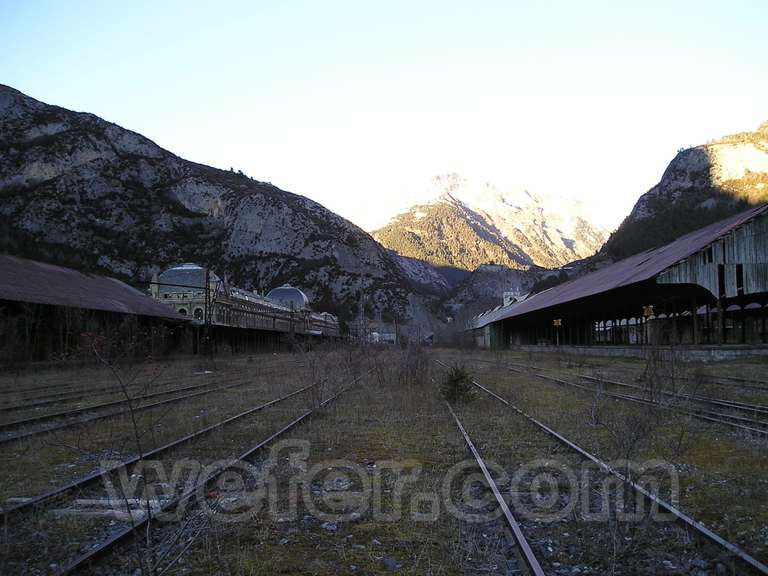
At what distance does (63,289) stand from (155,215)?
9158 centimetres

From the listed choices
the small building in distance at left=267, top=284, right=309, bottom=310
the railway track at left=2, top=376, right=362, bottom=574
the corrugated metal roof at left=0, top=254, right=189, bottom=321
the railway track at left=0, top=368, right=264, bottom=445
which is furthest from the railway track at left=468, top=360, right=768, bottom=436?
the small building in distance at left=267, top=284, right=309, bottom=310

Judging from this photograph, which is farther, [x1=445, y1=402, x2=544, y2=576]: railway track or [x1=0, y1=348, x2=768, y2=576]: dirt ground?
[x1=0, y1=348, x2=768, y2=576]: dirt ground

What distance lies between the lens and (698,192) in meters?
98.2

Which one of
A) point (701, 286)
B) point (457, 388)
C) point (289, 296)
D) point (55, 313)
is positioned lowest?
point (457, 388)

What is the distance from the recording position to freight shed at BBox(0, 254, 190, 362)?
99.0 ft

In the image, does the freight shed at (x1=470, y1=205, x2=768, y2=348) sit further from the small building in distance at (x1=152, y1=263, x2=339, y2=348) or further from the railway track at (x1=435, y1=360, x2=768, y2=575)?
the small building in distance at (x1=152, y1=263, x2=339, y2=348)

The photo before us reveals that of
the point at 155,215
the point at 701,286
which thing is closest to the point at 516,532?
the point at 701,286

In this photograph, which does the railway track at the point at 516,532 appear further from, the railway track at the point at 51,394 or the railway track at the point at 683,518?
the railway track at the point at 51,394

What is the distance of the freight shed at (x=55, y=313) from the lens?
3019 centimetres

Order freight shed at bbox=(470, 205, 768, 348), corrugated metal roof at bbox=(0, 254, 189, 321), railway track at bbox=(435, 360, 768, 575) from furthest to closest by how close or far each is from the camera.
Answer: corrugated metal roof at bbox=(0, 254, 189, 321) → freight shed at bbox=(470, 205, 768, 348) → railway track at bbox=(435, 360, 768, 575)

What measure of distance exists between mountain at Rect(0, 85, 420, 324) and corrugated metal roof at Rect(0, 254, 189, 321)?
6020 cm

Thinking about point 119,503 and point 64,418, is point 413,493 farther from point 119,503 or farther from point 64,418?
point 64,418

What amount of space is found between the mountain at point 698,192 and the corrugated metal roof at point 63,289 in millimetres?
73243

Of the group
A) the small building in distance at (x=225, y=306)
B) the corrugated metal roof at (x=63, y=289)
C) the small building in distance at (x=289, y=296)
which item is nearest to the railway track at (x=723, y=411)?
the corrugated metal roof at (x=63, y=289)
